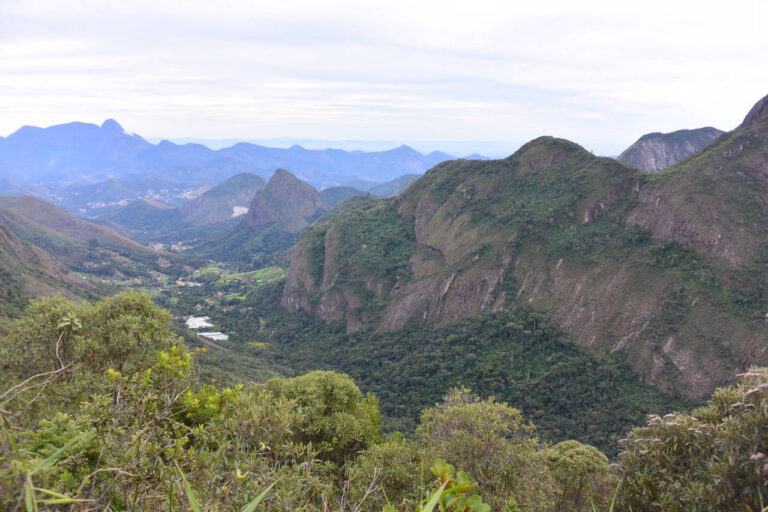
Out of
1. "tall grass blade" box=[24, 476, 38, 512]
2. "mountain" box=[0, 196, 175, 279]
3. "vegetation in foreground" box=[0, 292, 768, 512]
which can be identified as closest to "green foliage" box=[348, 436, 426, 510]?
"vegetation in foreground" box=[0, 292, 768, 512]

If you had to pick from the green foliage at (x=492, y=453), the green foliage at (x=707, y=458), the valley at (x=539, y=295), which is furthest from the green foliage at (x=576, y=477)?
the green foliage at (x=707, y=458)

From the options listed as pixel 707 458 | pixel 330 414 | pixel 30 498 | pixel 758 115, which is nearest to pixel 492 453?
pixel 707 458

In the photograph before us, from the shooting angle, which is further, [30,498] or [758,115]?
[758,115]

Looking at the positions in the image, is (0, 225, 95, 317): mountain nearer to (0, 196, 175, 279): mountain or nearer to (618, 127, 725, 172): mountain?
(0, 196, 175, 279): mountain

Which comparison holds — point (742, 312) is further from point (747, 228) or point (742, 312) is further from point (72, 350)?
point (72, 350)

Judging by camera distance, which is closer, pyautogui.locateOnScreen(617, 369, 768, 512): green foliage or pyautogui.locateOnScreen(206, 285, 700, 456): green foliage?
pyautogui.locateOnScreen(617, 369, 768, 512): green foliage

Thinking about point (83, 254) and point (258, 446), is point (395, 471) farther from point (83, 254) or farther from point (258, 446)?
point (83, 254)

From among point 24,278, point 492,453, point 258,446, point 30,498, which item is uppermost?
point 30,498
